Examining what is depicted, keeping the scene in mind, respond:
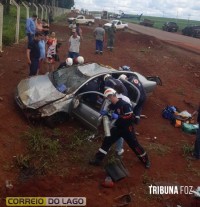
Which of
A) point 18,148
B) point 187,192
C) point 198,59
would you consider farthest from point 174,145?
point 198,59

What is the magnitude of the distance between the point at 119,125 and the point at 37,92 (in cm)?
273

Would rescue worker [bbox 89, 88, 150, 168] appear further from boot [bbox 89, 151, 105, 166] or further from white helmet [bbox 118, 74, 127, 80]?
white helmet [bbox 118, 74, 127, 80]

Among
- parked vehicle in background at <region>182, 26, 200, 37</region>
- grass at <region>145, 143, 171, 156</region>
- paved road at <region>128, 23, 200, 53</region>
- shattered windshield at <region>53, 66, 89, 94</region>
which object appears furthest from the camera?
parked vehicle in background at <region>182, 26, 200, 37</region>

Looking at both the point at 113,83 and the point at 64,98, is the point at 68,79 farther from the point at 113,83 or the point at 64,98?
the point at 113,83

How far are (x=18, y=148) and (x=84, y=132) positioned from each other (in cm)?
180

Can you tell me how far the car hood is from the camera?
8.29 m

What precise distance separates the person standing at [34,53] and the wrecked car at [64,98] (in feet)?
4.50

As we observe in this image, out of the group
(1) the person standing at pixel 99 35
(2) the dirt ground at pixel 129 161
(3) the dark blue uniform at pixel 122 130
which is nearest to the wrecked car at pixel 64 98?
(2) the dirt ground at pixel 129 161

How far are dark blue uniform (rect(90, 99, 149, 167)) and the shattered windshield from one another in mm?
2010

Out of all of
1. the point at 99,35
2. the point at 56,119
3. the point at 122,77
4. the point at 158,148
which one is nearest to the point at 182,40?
the point at 99,35

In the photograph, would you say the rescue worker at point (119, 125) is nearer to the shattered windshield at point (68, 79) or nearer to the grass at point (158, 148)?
the grass at point (158, 148)

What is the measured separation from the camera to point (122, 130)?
6941mm

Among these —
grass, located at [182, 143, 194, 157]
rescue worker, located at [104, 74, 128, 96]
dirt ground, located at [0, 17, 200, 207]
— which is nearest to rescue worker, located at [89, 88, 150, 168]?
dirt ground, located at [0, 17, 200, 207]

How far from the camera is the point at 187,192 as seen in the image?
6.74m
